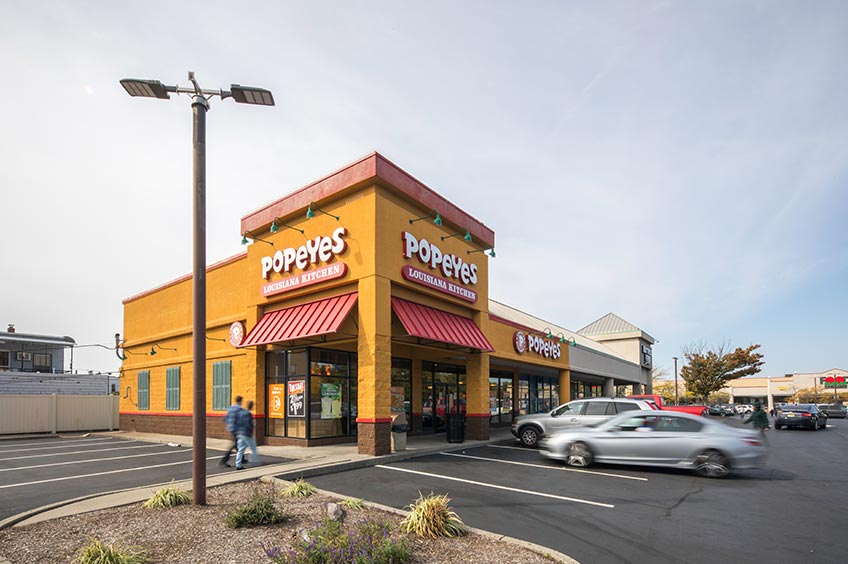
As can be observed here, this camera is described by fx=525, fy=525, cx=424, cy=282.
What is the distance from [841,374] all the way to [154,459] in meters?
123

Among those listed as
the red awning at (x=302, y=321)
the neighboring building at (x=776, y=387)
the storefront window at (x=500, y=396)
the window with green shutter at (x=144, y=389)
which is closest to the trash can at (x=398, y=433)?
the red awning at (x=302, y=321)

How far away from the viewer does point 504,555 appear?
19.2 feet

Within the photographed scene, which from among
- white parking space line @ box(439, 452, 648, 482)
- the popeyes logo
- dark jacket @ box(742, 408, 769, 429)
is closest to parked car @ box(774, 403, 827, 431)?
dark jacket @ box(742, 408, 769, 429)

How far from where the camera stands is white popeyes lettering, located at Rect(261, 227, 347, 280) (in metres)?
15.5

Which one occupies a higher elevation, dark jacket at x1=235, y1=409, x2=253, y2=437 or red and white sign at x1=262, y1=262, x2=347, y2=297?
red and white sign at x1=262, y1=262, x2=347, y2=297

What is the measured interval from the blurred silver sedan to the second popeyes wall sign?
609cm

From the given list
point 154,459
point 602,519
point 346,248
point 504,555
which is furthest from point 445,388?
point 504,555

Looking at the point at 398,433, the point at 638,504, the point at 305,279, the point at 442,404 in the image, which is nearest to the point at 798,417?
the point at 442,404

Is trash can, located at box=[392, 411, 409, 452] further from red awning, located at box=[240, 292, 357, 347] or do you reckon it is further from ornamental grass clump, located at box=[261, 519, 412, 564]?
ornamental grass clump, located at box=[261, 519, 412, 564]

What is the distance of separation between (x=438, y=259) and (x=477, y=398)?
216 inches

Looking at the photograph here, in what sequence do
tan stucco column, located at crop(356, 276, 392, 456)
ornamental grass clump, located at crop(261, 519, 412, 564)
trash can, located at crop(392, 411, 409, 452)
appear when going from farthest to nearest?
trash can, located at crop(392, 411, 409, 452)
tan stucco column, located at crop(356, 276, 392, 456)
ornamental grass clump, located at crop(261, 519, 412, 564)

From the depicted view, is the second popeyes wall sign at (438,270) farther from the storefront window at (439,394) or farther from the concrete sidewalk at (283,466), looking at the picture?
the concrete sidewalk at (283,466)

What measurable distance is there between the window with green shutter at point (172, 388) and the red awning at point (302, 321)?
6.68m

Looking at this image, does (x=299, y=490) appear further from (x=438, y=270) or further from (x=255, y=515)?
(x=438, y=270)
